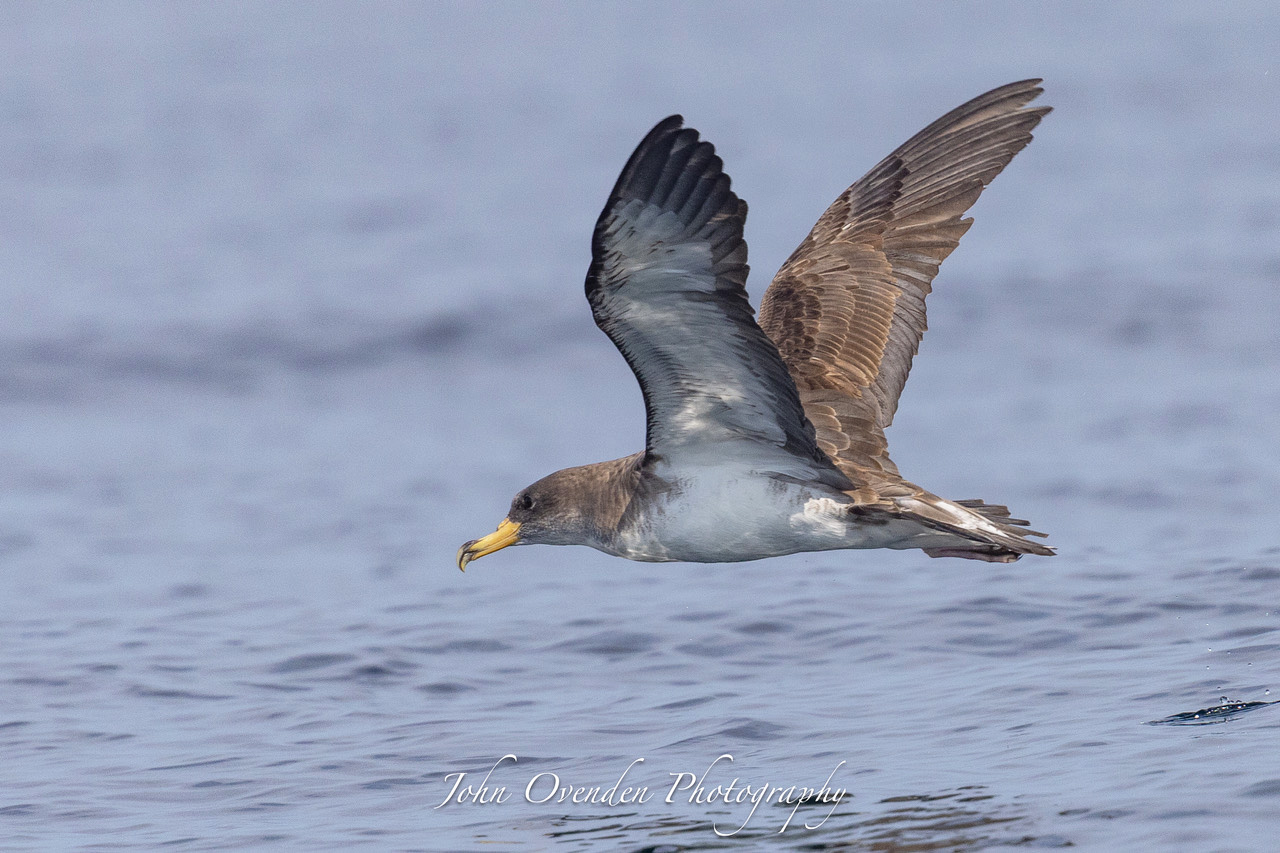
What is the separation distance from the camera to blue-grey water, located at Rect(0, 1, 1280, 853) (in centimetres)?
802

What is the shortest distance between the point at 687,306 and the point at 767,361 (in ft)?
1.77

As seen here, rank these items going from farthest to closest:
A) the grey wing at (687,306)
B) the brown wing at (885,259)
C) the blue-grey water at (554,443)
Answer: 1. the brown wing at (885,259)
2. the blue-grey water at (554,443)
3. the grey wing at (687,306)

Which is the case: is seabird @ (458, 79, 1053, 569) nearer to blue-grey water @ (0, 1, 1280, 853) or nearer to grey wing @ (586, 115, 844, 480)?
grey wing @ (586, 115, 844, 480)

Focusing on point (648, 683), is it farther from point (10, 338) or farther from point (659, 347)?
point (10, 338)

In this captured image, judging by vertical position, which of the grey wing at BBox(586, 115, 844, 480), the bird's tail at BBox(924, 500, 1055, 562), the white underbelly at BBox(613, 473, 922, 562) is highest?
the grey wing at BBox(586, 115, 844, 480)

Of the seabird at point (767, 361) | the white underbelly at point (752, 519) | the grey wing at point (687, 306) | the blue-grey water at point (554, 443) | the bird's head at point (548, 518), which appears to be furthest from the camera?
the bird's head at point (548, 518)

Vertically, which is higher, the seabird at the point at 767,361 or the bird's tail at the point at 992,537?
the seabird at the point at 767,361

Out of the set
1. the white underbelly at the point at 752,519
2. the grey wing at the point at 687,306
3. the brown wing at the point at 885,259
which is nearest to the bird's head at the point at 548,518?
the white underbelly at the point at 752,519

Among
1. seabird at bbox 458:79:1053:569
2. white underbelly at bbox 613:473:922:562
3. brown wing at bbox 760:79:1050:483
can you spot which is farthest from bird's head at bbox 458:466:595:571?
brown wing at bbox 760:79:1050:483

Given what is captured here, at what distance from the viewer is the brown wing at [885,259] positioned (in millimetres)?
8883

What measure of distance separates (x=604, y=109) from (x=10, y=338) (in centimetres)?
1077

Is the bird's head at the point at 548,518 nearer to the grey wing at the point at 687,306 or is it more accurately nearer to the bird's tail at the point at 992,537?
the grey wing at the point at 687,306

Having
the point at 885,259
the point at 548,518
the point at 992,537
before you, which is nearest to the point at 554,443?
the point at 885,259

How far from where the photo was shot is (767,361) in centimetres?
700
